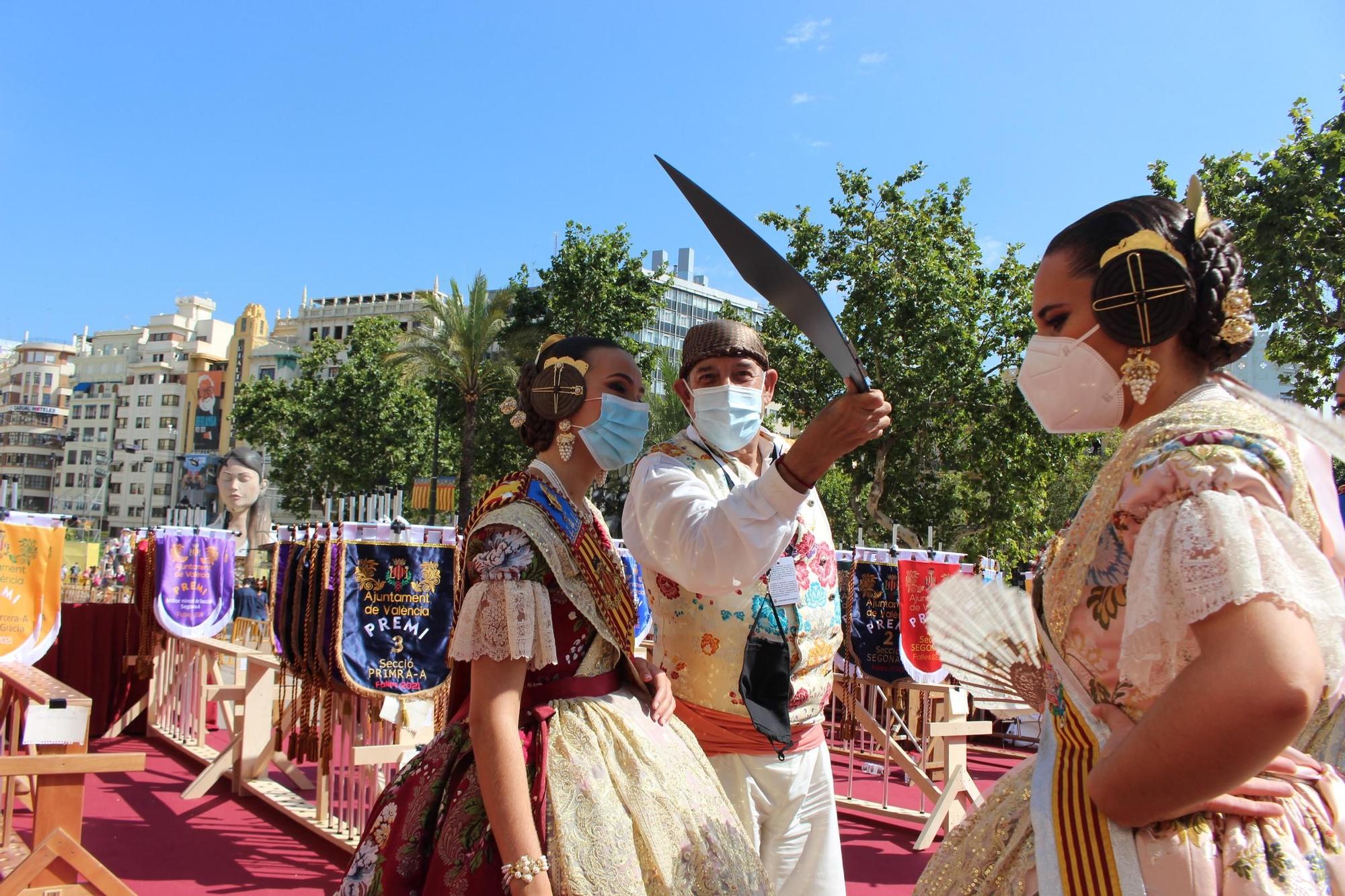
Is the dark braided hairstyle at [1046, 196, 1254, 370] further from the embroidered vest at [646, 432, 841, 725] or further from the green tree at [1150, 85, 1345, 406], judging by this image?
the green tree at [1150, 85, 1345, 406]

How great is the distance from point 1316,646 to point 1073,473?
36.9m

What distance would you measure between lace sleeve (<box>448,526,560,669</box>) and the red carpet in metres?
3.54

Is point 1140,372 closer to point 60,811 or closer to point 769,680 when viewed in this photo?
point 769,680

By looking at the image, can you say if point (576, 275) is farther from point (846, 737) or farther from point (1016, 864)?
point (1016, 864)

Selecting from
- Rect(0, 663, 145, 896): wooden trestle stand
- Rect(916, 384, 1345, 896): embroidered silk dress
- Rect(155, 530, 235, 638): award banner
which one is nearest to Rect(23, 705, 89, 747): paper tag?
Rect(0, 663, 145, 896): wooden trestle stand

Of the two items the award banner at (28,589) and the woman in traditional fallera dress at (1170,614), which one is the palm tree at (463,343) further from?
the woman in traditional fallera dress at (1170,614)

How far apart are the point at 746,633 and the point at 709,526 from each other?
1.88 ft

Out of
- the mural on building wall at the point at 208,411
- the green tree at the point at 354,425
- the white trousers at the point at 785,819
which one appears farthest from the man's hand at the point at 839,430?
the mural on building wall at the point at 208,411

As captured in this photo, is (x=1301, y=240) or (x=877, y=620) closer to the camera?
(x=877, y=620)

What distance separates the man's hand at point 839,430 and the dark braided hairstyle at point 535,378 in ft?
2.18

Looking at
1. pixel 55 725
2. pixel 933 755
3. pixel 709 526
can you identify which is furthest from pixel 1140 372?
pixel 933 755

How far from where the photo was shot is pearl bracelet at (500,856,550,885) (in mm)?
1528

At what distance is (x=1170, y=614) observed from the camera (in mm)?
1045

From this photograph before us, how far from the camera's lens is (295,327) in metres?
78.8
